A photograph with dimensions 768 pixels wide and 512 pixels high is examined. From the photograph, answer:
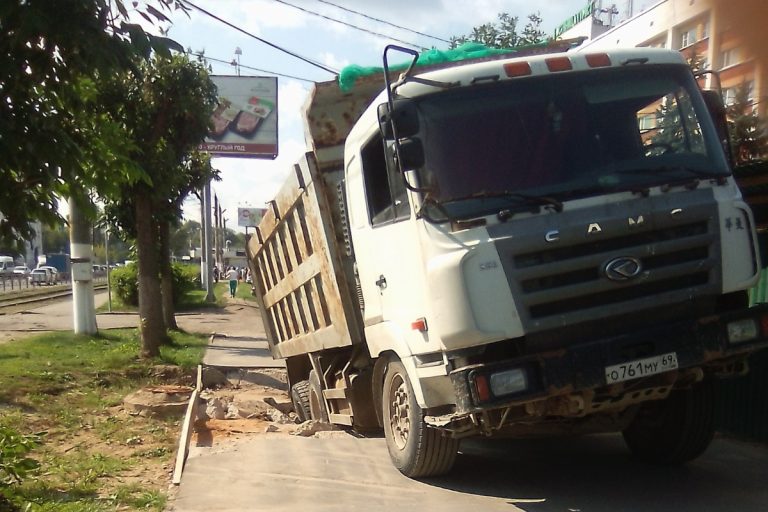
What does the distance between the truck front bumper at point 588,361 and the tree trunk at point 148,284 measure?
10.1 m

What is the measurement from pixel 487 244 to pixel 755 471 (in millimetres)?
3035

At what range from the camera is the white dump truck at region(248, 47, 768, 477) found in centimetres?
465

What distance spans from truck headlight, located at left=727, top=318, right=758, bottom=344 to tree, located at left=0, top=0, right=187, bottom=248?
3633mm

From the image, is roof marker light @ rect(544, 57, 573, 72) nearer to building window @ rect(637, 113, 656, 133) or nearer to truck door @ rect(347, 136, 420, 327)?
building window @ rect(637, 113, 656, 133)

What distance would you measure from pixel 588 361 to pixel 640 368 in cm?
33

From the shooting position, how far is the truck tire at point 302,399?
8.75 meters

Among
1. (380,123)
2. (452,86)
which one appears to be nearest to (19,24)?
(380,123)

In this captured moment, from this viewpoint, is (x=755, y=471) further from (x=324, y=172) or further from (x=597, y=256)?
(x=324, y=172)

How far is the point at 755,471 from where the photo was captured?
19.7ft

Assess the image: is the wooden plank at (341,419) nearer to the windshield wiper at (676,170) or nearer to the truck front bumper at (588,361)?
the truck front bumper at (588,361)

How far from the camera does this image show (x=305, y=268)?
759 cm

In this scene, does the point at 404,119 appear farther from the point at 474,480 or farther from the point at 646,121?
the point at 474,480

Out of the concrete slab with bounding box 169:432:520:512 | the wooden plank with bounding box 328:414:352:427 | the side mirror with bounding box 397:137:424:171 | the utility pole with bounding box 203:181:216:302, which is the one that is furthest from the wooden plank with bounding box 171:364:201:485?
the utility pole with bounding box 203:181:216:302

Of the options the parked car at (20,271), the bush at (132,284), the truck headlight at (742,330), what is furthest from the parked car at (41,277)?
the truck headlight at (742,330)
